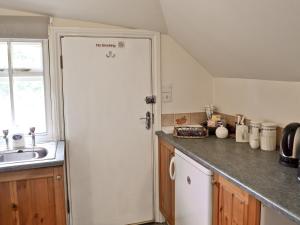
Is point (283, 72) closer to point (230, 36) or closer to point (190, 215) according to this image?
point (230, 36)

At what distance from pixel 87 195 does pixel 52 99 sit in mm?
952

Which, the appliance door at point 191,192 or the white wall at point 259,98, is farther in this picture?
the white wall at point 259,98

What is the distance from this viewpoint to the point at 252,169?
5.83 ft

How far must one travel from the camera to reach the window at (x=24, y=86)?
8.35ft

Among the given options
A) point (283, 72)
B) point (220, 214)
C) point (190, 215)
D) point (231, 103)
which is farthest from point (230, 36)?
point (190, 215)

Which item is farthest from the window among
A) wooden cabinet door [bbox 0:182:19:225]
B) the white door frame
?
wooden cabinet door [bbox 0:182:19:225]

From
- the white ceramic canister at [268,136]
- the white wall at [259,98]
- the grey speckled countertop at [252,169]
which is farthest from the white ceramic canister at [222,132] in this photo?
the white ceramic canister at [268,136]

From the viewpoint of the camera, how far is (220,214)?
1858 mm

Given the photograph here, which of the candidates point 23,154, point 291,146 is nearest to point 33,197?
point 23,154

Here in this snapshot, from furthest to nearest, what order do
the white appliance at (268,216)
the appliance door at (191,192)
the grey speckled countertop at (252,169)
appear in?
the appliance door at (191,192) < the white appliance at (268,216) < the grey speckled countertop at (252,169)

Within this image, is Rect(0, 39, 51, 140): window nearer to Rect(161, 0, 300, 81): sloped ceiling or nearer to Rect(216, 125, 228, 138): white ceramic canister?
Rect(161, 0, 300, 81): sloped ceiling

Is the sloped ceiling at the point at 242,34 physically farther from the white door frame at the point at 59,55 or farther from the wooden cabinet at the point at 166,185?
the wooden cabinet at the point at 166,185

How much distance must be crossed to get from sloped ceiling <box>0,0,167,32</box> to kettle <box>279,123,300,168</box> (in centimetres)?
138

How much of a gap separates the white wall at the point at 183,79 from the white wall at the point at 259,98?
135 mm
